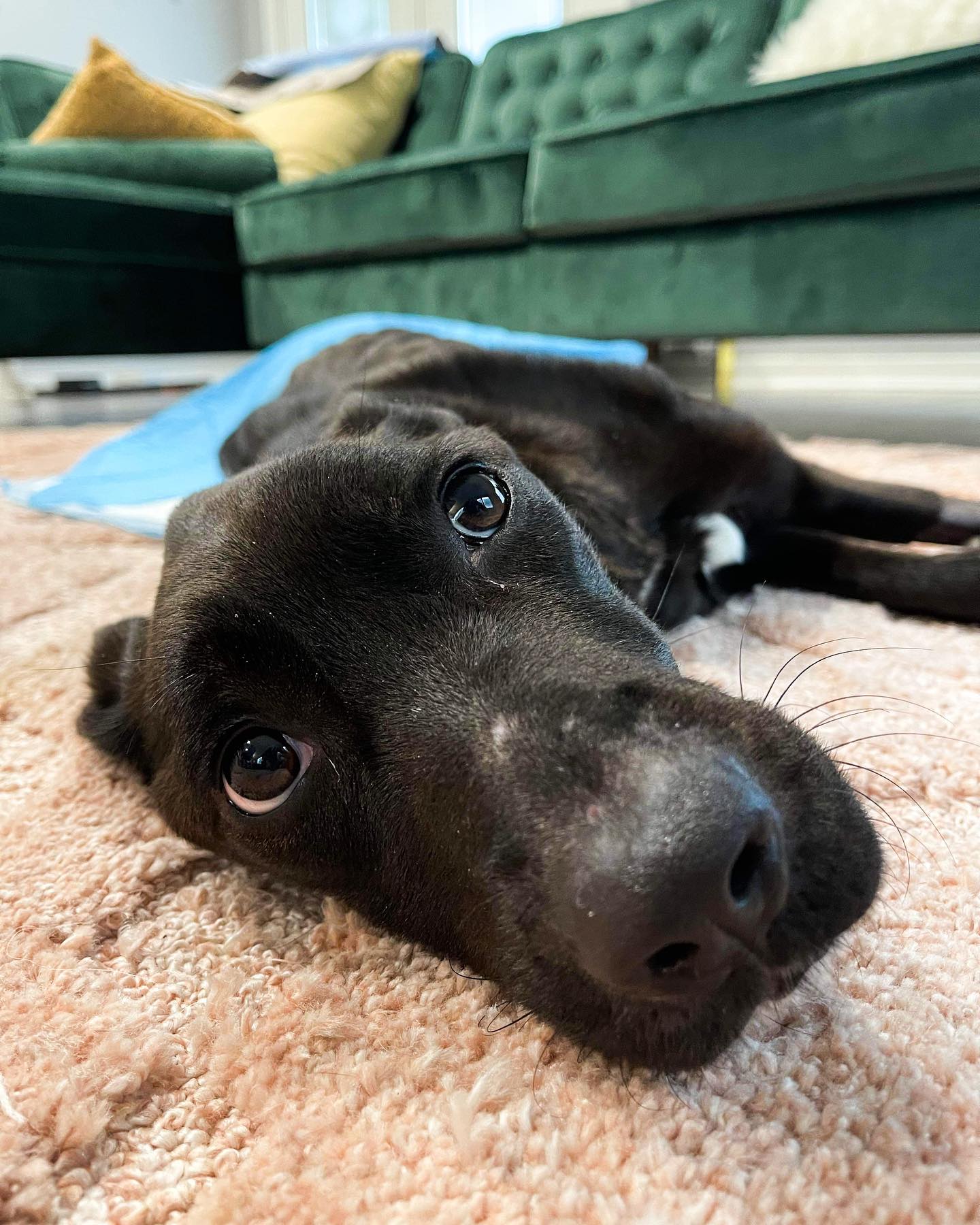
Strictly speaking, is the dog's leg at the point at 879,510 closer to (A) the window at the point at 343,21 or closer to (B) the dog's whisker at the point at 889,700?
(B) the dog's whisker at the point at 889,700

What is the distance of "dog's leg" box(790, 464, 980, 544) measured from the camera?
2.19 meters

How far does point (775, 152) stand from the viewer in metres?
3.70

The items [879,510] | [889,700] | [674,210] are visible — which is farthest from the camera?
[674,210]

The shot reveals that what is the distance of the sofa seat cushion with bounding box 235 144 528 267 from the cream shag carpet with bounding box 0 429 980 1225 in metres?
4.31

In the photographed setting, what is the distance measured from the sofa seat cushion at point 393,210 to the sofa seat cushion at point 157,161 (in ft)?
1.57

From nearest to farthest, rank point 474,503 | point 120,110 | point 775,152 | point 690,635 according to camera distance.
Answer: point 474,503
point 690,635
point 775,152
point 120,110

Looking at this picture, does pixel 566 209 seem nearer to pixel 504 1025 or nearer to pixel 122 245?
pixel 122 245

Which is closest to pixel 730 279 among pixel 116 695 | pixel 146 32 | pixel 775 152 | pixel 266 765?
pixel 775 152

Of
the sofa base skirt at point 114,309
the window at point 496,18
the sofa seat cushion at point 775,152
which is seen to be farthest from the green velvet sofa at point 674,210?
the window at point 496,18

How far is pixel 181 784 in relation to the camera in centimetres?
118

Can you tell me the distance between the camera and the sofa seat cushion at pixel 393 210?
15.7 feet

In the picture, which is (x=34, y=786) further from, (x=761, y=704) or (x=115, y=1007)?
(x=761, y=704)

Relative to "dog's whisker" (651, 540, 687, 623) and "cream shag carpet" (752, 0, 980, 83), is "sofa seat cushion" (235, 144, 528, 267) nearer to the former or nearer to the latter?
"cream shag carpet" (752, 0, 980, 83)

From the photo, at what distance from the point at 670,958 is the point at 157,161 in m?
7.14
